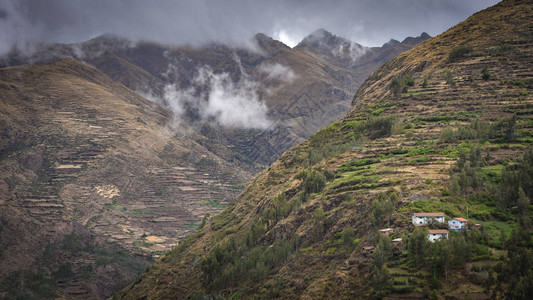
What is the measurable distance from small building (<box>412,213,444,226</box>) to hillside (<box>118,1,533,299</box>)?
1425mm

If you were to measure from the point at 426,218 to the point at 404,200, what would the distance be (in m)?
7.82

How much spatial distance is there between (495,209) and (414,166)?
21.1 m

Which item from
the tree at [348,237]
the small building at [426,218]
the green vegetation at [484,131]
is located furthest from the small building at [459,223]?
the green vegetation at [484,131]

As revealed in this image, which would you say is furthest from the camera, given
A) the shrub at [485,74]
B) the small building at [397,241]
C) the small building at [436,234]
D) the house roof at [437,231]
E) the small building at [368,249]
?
the shrub at [485,74]

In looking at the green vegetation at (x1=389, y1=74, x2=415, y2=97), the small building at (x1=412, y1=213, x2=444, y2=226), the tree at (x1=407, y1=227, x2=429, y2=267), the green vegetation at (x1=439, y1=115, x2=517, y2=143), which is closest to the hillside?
the tree at (x1=407, y1=227, x2=429, y2=267)

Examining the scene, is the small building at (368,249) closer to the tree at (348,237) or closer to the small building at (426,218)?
the tree at (348,237)

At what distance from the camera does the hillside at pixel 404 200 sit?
65.2 m

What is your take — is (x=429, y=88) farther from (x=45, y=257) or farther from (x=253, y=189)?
(x=45, y=257)

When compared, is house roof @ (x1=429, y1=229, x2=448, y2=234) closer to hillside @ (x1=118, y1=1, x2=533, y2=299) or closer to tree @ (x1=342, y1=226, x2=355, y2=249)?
hillside @ (x1=118, y1=1, x2=533, y2=299)

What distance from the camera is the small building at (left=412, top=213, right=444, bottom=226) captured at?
73562mm

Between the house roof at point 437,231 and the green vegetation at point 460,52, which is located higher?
the green vegetation at point 460,52

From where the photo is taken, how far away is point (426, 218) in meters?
74.2

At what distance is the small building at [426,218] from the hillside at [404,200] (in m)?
1.43

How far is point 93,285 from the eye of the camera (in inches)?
6742
